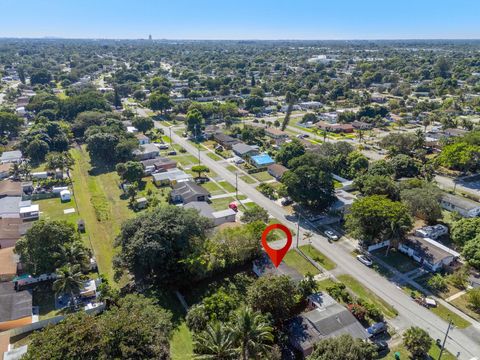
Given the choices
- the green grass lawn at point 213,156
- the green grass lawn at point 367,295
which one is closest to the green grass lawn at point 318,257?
the green grass lawn at point 367,295

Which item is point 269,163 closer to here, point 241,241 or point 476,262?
point 241,241

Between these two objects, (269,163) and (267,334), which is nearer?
(267,334)

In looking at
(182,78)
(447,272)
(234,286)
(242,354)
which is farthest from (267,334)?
(182,78)

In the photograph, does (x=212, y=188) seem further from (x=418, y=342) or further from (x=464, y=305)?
(x=418, y=342)

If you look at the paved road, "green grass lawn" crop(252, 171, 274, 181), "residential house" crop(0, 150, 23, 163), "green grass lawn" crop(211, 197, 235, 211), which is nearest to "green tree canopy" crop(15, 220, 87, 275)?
"green grass lawn" crop(211, 197, 235, 211)

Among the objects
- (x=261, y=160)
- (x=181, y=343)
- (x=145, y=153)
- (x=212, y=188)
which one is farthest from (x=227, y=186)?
(x=181, y=343)

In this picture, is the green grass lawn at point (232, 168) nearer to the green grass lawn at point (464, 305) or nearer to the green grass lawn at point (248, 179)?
the green grass lawn at point (248, 179)
